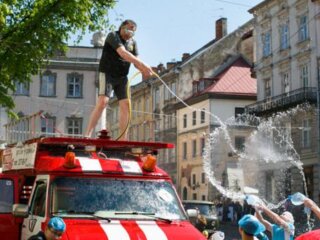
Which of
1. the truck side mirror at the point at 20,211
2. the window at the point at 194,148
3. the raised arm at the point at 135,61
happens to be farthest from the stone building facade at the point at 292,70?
the truck side mirror at the point at 20,211

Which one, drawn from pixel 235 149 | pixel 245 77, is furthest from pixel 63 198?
pixel 245 77

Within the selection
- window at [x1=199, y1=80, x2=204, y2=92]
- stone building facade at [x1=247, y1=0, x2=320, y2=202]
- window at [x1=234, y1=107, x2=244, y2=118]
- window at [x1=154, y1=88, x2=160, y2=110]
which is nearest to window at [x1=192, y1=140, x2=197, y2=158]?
window at [x1=199, y1=80, x2=204, y2=92]

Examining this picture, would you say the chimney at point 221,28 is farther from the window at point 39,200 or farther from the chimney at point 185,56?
the window at point 39,200

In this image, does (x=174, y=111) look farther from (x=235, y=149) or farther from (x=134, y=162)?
(x=134, y=162)

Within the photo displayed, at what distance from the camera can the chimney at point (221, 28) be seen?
60.7 m

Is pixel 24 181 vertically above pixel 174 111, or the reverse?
pixel 174 111

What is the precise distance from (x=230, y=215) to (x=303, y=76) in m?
9.82

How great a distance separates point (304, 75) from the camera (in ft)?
130

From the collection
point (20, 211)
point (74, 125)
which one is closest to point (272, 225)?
point (20, 211)

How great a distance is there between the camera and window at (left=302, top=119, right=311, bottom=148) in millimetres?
37375

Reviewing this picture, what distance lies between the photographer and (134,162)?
25.5 ft

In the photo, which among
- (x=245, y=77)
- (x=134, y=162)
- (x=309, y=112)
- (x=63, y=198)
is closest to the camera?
(x=63, y=198)

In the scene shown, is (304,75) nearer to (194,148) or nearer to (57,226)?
(194,148)

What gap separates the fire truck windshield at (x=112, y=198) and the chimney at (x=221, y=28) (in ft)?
177
